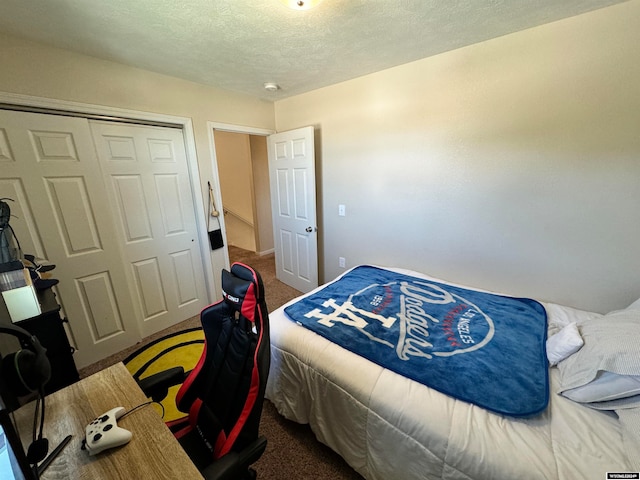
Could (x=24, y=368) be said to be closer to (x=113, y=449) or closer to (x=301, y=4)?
(x=113, y=449)

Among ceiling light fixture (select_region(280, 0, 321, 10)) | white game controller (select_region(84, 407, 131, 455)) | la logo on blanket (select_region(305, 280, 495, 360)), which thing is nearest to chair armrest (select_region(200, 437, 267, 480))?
white game controller (select_region(84, 407, 131, 455))

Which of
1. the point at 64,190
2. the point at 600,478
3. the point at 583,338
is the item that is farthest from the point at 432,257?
the point at 64,190

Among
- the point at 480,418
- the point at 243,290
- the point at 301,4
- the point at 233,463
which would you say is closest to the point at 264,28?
the point at 301,4

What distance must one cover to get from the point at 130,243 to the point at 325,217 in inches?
77.3

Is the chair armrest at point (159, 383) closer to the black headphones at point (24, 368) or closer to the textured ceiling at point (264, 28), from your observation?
the black headphones at point (24, 368)

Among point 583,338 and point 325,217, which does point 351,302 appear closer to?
point 583,338

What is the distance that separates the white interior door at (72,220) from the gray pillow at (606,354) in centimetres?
301

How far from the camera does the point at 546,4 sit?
4.43 feet

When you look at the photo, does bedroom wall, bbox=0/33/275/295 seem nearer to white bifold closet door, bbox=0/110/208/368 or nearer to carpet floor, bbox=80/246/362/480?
white bifold closet door, bbox=0/110/208/368

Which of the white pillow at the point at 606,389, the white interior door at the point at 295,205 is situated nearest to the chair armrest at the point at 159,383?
the white pillow at the point at 606,389

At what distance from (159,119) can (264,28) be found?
130 cm

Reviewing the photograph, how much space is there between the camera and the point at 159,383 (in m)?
1.02

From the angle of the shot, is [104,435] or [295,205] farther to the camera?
[295,205]

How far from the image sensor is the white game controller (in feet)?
2.24
